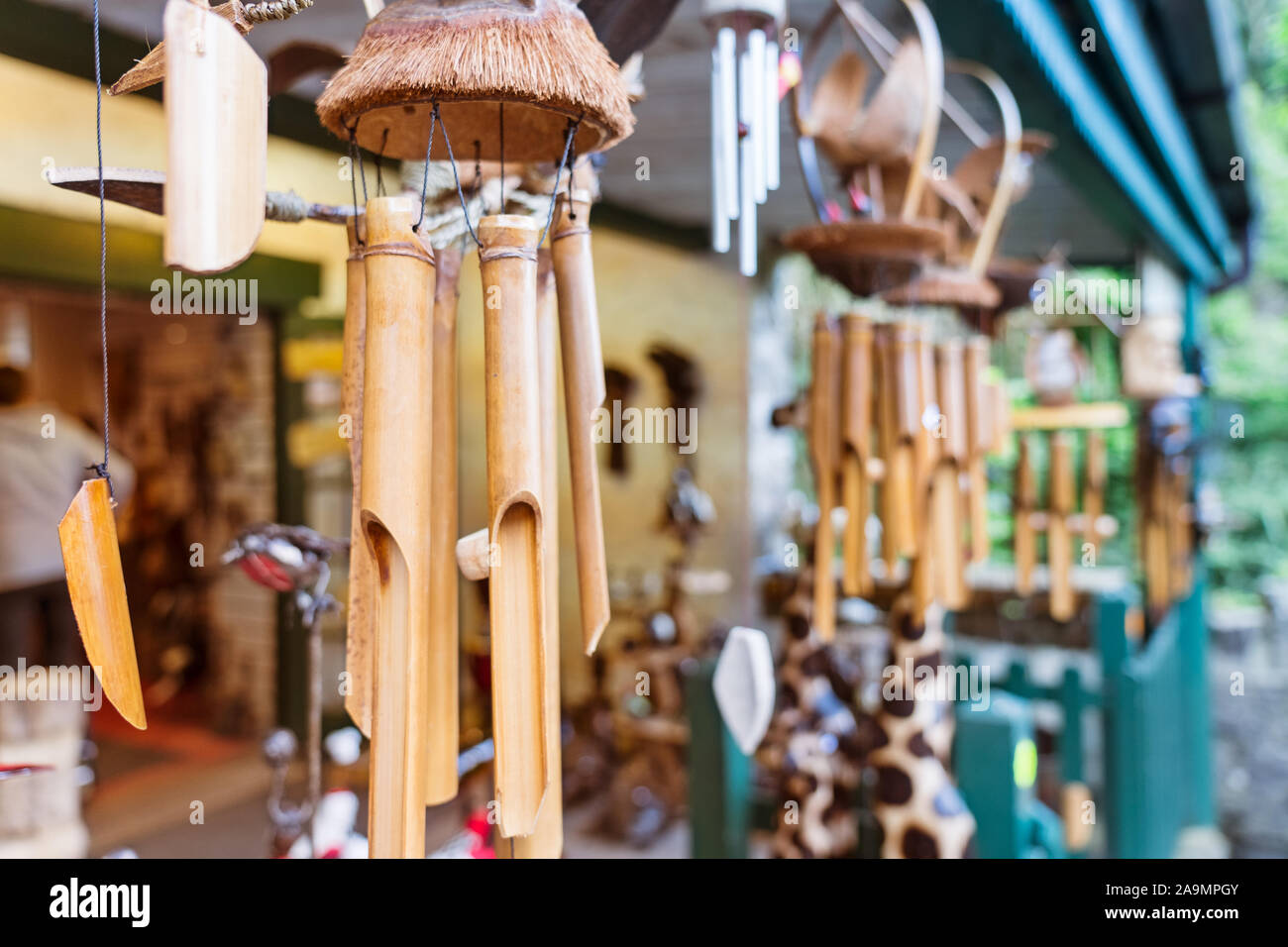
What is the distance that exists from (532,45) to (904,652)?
1703mm

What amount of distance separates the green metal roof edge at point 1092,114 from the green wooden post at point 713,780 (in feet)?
5.21

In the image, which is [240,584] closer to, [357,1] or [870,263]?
[357,1]

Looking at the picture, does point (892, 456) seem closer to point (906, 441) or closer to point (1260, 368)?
point (906, 441)

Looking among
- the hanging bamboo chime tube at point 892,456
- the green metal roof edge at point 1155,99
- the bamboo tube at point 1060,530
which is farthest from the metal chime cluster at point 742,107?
the bamboo tube at point 1060,530

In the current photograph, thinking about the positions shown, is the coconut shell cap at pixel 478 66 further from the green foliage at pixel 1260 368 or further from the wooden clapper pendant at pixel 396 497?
the green foliage at pixel 1260 368

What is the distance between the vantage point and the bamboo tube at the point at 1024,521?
2912 millimetres

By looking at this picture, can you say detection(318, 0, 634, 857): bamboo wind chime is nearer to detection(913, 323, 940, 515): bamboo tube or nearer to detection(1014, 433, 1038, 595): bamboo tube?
detection(913, 323, 940, 515): bamboo tube

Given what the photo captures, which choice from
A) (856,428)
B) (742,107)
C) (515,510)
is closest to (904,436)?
(856,428)

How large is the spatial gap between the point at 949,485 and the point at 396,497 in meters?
1.50

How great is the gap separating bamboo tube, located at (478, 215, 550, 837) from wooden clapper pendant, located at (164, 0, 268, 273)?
0.68 ft

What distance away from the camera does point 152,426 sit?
592cm

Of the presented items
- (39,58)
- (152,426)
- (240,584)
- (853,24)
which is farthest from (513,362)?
(152,426)

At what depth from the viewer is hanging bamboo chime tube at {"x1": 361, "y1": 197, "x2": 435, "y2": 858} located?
812 mm

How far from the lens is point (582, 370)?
37.9 inches
